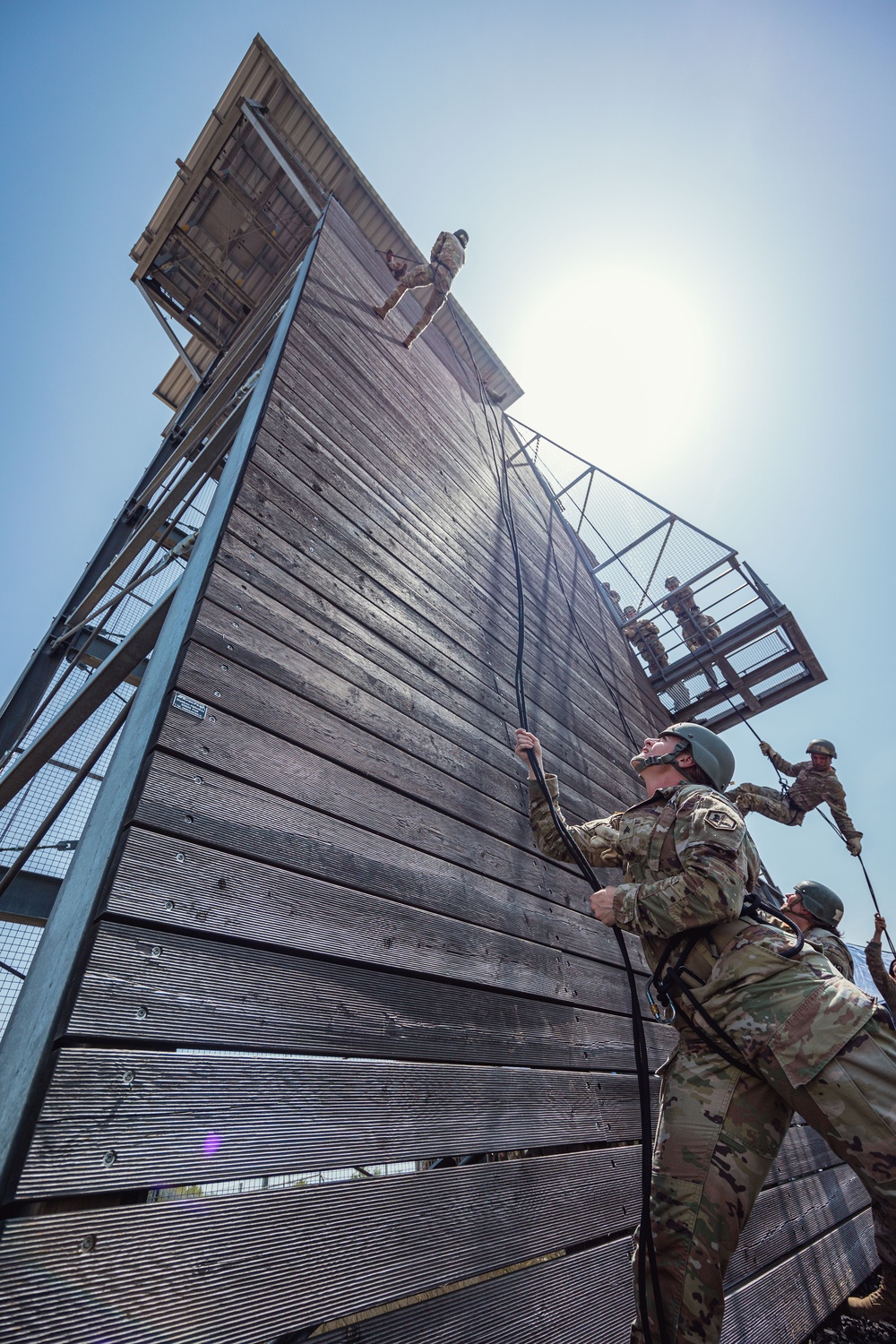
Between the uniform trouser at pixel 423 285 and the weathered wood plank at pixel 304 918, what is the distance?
4.69 metres

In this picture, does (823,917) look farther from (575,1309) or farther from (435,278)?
(435,278)

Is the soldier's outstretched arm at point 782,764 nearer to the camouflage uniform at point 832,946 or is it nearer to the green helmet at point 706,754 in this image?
the camouflage uniform at point 832,946

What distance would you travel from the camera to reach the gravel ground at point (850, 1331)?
2.41 m

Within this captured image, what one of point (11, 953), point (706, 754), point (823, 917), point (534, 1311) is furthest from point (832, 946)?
point (11, 953)

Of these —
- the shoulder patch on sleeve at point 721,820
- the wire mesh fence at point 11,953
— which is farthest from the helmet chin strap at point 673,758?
the wire mesh fence at point 11,953

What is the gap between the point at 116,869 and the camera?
3.91 ft

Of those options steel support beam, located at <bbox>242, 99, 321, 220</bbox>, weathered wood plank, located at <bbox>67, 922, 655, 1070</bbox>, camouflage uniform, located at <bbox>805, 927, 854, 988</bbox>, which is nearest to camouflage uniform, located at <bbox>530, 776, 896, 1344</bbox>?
weathered wood plank, located at <bbox>67, 922, 655, 1070</bbox>

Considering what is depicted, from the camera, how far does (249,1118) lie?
1.13m

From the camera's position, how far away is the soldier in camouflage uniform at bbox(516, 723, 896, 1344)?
4.57 ft

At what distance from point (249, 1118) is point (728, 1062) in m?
1.22

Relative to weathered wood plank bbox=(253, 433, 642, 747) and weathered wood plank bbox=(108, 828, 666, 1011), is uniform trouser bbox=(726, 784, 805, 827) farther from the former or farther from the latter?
weathered wood plank bbox=(108, 828, 666, 1011)

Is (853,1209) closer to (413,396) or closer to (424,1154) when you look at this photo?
(424,1154)

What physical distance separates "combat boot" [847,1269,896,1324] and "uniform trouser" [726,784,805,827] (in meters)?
3.90

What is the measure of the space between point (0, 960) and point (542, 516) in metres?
5.67
